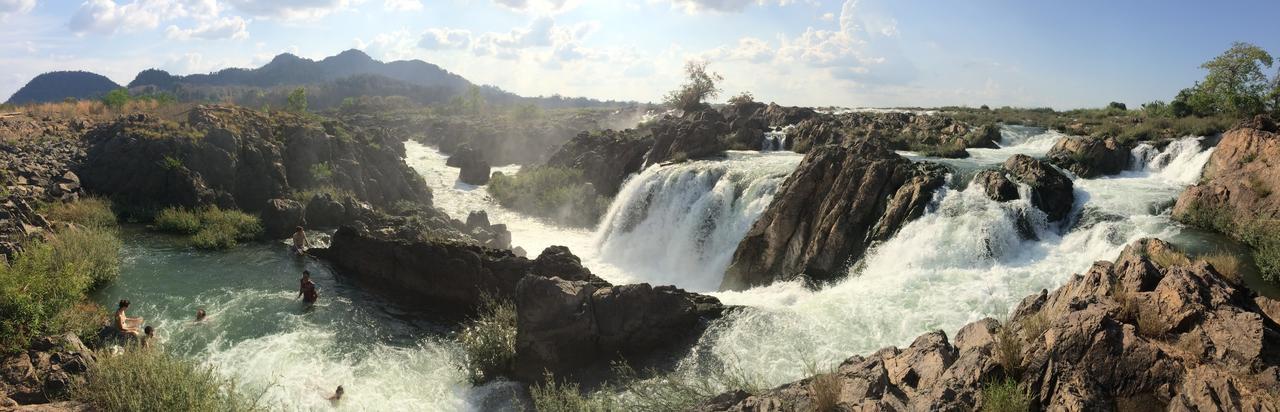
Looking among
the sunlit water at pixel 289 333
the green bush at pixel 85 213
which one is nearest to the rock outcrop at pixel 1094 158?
the sunlit water at pixel 289 333

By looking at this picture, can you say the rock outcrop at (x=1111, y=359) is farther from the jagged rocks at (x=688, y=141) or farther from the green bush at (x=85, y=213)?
the green bush at (x=85, y=213)

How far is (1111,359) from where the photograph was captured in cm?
781

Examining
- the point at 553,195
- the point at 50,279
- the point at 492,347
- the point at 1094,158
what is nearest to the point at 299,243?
the point at 50,279

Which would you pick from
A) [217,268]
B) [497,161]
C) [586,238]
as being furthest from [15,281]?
[497,161]

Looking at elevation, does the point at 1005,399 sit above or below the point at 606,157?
below

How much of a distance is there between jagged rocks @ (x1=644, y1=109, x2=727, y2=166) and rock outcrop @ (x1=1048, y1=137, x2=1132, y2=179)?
17087 millimetres

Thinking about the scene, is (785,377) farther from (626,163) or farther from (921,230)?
(626,163)

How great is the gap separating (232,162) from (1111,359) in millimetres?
36307

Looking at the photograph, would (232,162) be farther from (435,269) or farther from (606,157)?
(606,157)

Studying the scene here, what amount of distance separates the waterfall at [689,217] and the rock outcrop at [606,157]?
6.52m

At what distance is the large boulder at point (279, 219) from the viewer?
2820cm

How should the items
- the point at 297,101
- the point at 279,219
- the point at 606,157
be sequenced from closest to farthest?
the point at 279,219
the point at 606,157
the point at 297,101

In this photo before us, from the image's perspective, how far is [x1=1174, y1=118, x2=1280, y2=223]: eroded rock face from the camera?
17500mm

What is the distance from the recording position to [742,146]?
39.5m
